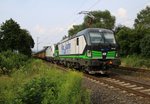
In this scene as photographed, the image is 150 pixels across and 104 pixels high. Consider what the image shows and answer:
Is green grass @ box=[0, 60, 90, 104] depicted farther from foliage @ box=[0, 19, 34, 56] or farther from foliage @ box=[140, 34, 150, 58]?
foliage @ box=[0, 19, 34, 56]

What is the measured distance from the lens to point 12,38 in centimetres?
3403

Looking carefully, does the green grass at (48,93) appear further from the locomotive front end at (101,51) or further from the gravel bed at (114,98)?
the locomotive front end at (101,51)

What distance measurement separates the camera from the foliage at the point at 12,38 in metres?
34.4

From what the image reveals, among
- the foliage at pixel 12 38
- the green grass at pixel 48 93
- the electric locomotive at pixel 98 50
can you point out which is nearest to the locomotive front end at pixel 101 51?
the electric locomotive at pixel 98 50

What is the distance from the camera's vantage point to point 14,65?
18.6 metres

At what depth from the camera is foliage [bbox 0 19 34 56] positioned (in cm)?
3441

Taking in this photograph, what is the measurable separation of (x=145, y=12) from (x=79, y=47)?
60.6m

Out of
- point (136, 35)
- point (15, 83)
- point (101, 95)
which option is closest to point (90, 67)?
point (101, 95)

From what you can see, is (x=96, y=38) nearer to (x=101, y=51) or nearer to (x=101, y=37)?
(x=101, y=37)

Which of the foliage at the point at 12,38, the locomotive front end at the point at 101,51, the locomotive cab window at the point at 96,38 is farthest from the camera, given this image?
the foliage at the point at 12,38

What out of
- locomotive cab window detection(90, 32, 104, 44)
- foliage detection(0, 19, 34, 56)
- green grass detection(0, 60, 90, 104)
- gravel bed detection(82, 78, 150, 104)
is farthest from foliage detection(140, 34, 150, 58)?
green grass detection(0, 60, 90, 104)

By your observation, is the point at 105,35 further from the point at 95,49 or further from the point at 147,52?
the point at 147,52

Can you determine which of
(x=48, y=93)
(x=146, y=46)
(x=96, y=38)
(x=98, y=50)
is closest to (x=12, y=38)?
(x=146, y=46)

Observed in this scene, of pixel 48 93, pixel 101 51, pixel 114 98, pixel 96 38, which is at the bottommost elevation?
pixel 114 98
